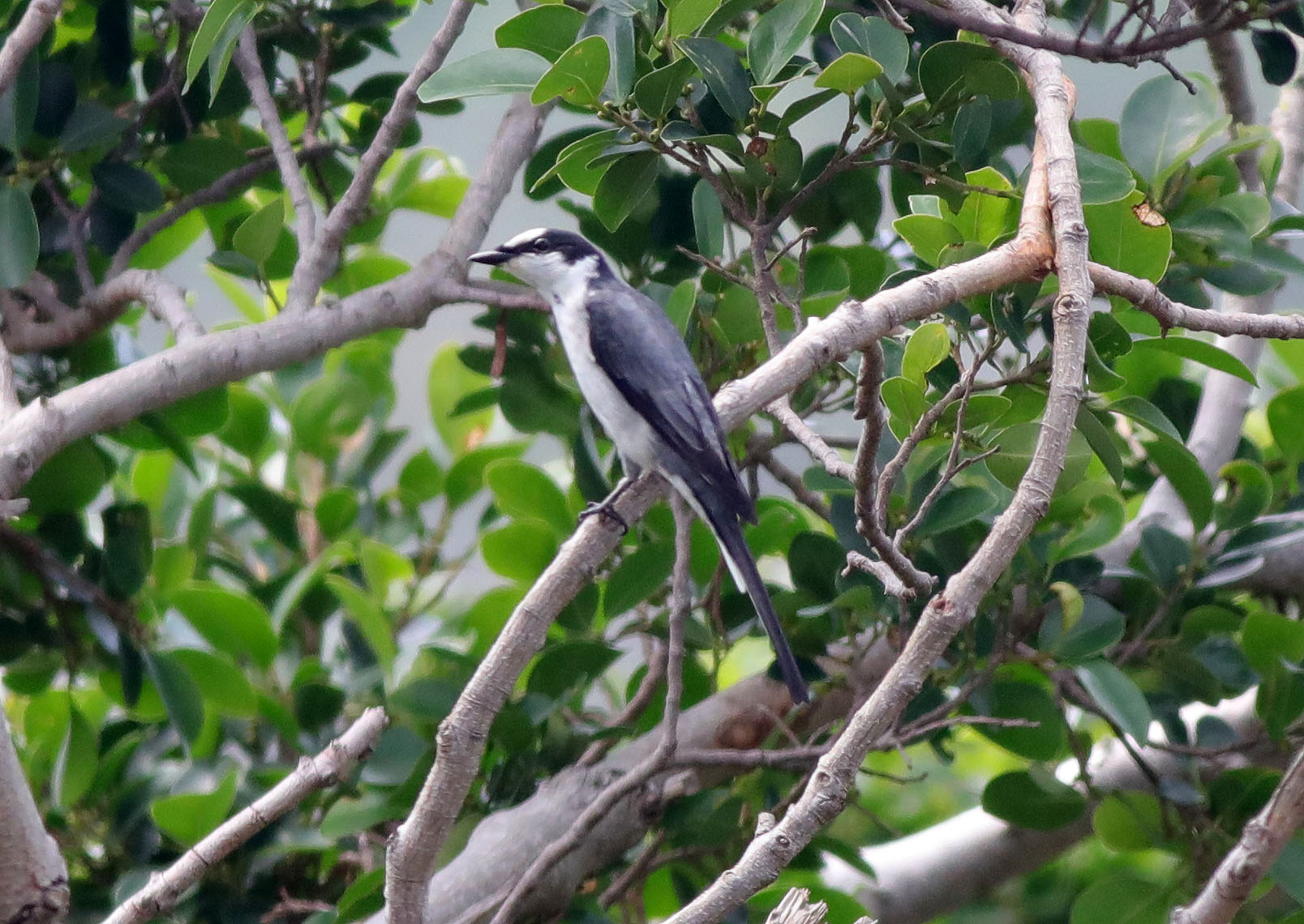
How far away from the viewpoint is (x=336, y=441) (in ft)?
10.3

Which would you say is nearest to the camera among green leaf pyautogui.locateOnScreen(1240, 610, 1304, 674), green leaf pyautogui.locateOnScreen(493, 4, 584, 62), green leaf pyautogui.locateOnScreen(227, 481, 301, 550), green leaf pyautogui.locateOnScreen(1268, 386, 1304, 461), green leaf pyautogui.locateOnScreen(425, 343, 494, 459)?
green leaf pyautogui.locateOnScreen(493, 4, 584, 62)

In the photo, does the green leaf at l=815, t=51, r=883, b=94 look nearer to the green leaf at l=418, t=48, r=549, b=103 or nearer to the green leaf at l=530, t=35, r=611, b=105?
the green leaf at l=530, t=35, r=611, b=105

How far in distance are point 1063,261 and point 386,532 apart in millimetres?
1985

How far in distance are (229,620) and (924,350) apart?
5.04 feet

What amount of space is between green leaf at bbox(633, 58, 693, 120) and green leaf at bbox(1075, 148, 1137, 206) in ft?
1.92

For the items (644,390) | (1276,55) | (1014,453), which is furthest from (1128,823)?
(1276,55)

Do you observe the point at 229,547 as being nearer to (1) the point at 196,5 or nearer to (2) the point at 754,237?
(1) the point at 196,5

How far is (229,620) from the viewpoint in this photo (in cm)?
255

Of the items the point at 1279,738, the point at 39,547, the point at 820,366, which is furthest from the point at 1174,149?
the point at 39,547

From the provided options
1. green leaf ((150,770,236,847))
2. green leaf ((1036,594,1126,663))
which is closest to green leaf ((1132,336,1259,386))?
green leaf ((1036,594,1126,663))

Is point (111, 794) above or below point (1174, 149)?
below

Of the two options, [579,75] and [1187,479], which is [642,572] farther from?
[1187,479]

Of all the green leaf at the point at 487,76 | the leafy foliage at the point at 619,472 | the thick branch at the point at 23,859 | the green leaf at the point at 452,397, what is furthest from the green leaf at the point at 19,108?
the green leaf at the point at 452,397

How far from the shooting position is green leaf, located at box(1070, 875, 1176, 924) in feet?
7.52
